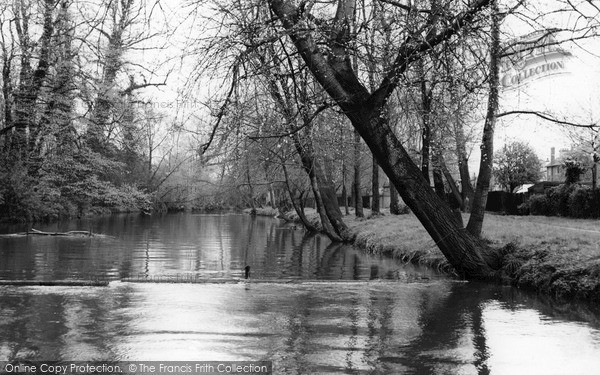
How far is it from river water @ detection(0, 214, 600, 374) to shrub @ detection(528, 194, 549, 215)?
46.6ft

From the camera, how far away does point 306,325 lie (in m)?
7.64

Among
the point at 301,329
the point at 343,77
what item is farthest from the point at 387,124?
the point at 301,329

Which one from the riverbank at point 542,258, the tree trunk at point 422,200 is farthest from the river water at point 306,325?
the tree trunk at point 422,200

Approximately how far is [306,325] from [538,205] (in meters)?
21.4

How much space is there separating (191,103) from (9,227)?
22049 millimetres

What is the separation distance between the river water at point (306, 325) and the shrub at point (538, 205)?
14210mm

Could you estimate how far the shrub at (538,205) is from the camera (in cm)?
2567

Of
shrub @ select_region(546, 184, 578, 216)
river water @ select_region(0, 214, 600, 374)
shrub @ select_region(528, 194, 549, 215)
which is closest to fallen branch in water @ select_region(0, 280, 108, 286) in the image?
river water @ select_region(0, 214, 600, 374)

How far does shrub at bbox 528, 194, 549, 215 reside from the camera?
1011 inches

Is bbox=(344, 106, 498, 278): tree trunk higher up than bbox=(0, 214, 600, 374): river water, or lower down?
higher up

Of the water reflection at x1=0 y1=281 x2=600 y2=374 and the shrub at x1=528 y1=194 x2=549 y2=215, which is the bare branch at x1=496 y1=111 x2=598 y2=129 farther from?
the shrub at x1=528 y1=194 x2=549 y2=215

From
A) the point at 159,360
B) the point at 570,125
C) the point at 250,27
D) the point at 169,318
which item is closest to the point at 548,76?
the point at 570,125

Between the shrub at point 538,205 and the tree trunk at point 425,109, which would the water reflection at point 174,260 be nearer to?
the tree trunk at point 425,109

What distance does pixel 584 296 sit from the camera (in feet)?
31.8
